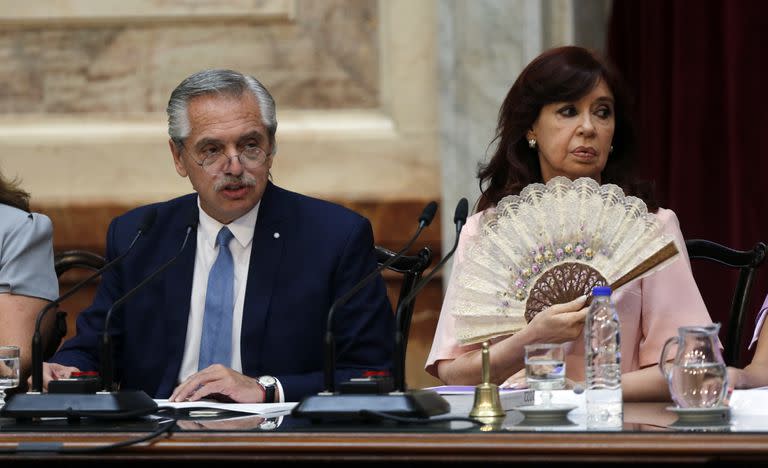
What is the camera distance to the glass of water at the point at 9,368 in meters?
3.02

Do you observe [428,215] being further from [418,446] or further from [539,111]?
[539,111]

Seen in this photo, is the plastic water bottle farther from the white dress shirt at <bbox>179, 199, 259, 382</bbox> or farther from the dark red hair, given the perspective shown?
the white dress shirt at <bbox>179, 199, 259, 382</bbox>

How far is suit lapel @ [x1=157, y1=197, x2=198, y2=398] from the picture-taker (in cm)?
345

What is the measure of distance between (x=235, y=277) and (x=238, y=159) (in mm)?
295

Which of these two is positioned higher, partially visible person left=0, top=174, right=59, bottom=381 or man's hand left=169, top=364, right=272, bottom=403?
partially visible person left=0, top=174, right=59, bottom=381

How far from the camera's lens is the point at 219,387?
10.1ft

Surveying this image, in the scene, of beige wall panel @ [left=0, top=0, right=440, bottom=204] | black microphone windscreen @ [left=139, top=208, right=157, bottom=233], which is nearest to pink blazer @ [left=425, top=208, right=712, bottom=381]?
black microphone windscreen @ [left=139, top=208, right=157, bottom=233]

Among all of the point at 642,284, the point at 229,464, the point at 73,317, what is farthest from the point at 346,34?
the point at 229,464

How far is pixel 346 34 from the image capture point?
16.9 ft

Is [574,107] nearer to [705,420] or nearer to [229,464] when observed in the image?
[705,420]

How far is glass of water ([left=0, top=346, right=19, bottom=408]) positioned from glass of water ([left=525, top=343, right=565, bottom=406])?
1.13m

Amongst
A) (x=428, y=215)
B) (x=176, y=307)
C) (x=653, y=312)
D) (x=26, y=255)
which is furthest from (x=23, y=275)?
(x=653, y=312)

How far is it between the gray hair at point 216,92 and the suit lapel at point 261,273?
154 millimetres

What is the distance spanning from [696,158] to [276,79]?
5.06 ft
